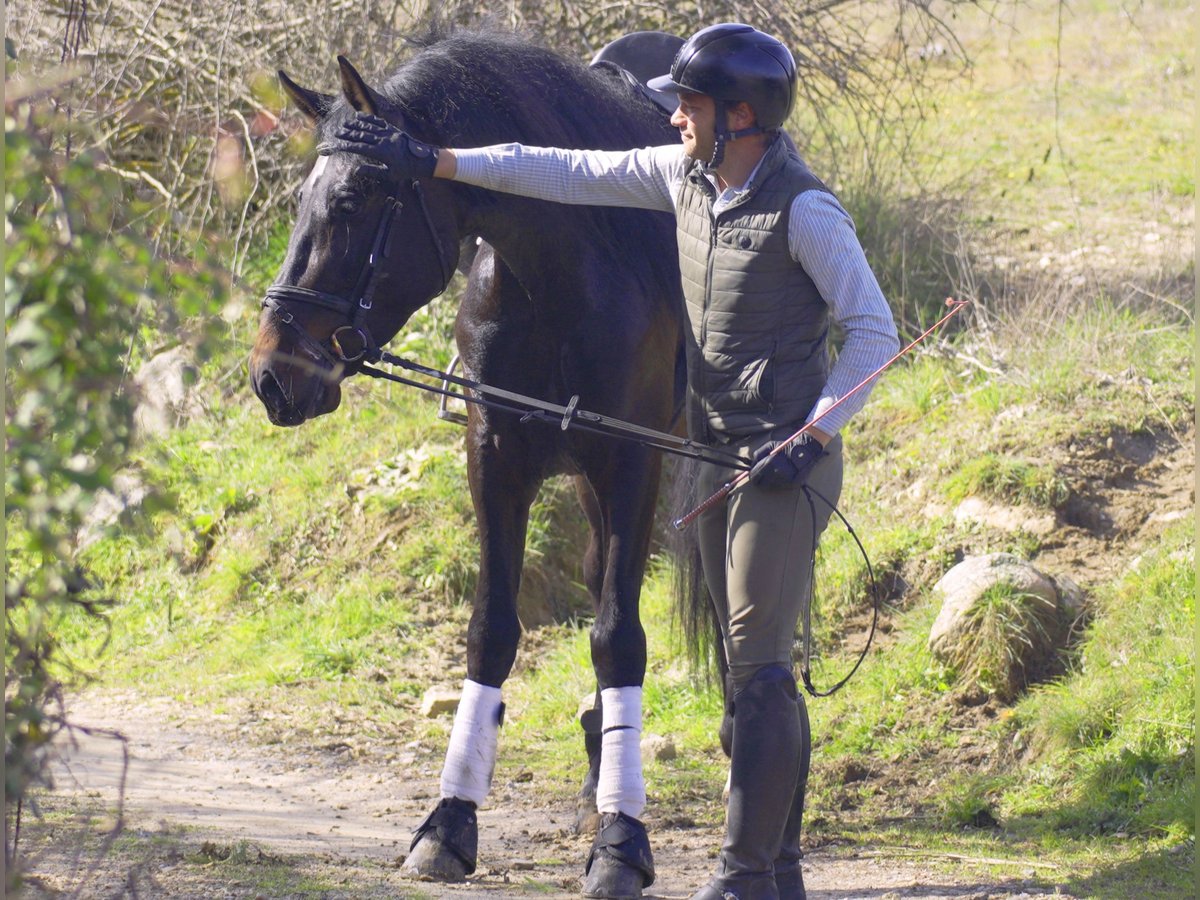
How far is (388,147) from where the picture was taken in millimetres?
3568

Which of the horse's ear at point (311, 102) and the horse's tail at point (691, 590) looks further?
the horse's tail at point (691, 590)

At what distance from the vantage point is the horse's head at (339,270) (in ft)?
11.8

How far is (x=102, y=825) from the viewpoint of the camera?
4.09m

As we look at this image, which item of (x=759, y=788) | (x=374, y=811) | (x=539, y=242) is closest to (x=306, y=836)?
(x=374, y=811)

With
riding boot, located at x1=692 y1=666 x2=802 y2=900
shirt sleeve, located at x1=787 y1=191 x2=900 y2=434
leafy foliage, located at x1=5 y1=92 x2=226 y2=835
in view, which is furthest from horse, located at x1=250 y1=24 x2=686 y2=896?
leafy foliage, located at x1=5 y1=92 x2=226 y2=835

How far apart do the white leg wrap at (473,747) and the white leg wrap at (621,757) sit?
34cm

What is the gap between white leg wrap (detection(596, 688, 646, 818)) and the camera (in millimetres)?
3883

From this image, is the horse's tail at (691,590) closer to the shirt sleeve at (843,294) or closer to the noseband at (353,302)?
the noseband at (353,302)

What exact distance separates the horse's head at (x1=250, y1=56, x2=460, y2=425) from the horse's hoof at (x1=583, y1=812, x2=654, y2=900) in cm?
143

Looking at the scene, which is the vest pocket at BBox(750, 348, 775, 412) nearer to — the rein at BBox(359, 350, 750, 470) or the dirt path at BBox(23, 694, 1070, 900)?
the rein at BBox(359, 350, 750, 470)

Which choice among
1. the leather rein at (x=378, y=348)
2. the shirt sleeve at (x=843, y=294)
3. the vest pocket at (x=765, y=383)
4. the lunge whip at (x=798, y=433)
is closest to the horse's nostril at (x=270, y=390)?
the leather rein at (x=378, y=348)

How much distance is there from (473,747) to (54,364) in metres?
2.26

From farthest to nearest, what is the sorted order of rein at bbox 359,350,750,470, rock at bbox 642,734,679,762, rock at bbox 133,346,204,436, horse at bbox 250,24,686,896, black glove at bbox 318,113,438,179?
rock at bbox 133,346,204,436
rock at bbox 642,734,679,762
horse at bbox 250,24,686,896
black glove at bbox 318,113,438,179
rein at bbox 359,350,750,470

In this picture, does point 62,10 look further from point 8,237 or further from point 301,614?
point 8,237
